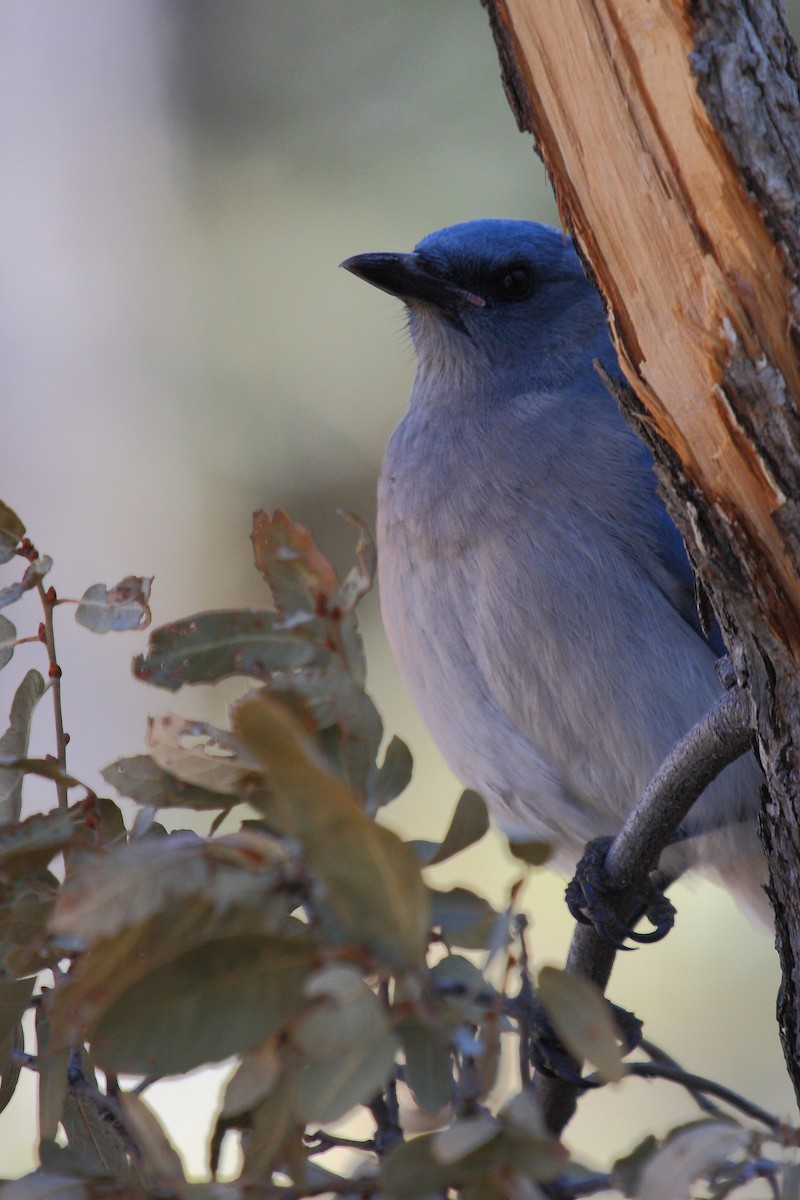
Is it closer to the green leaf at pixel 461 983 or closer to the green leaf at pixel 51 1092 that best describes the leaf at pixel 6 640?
the green leaf at pixel 51 1092

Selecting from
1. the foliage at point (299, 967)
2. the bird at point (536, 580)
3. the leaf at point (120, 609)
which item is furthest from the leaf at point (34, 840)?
the bird at point (536, 580)

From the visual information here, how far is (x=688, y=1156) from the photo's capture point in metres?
1.06

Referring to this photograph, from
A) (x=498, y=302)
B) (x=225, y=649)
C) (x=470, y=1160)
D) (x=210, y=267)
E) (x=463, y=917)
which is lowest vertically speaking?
(x=470, y=1160)

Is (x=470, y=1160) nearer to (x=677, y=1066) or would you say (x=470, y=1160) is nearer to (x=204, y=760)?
(x=204, y=760)

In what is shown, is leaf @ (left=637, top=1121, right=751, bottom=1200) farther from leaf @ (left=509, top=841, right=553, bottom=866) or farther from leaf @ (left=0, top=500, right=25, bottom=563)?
leaf @ (left=0, top=500, right=25, bottom=563)

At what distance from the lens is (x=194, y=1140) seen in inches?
141

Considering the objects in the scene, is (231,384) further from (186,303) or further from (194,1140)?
(194,1140)

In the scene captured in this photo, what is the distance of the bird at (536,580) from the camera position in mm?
2590

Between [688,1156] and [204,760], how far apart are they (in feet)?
1.63

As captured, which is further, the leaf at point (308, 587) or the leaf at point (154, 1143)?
the leaf at point (308, 587)

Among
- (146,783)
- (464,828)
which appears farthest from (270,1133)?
(146,783)

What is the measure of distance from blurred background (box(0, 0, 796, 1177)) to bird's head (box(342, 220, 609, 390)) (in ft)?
6.79

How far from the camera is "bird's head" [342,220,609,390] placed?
119 inches

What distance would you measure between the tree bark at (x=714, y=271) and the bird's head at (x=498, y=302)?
56.4 inches
